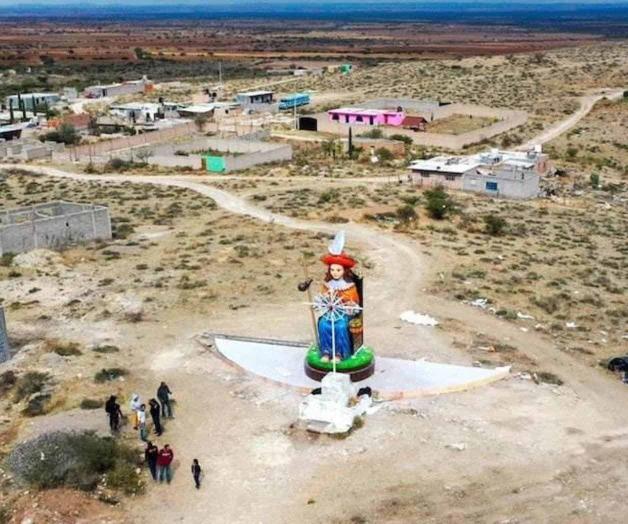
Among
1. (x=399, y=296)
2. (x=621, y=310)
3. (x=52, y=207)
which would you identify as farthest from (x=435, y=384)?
(x=52, y=207)

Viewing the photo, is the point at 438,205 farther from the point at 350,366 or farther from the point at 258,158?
the point at 350,366

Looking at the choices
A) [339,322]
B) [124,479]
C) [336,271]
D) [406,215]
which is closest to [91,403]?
[124,479]

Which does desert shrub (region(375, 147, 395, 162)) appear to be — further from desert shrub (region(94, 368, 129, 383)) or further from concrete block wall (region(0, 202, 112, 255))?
desert shrub (region(94, 368, 129, 383))

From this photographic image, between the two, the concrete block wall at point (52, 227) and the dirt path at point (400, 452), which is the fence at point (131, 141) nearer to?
the concrete block wall at point (52, 227)

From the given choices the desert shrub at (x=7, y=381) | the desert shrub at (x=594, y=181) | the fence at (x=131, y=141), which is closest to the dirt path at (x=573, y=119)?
the desert shrub at (x=594, y=181)

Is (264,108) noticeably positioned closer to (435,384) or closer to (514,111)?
(514,111)

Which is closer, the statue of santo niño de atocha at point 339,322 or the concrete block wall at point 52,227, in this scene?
the statue of santo niño de atocha at point 339,322
